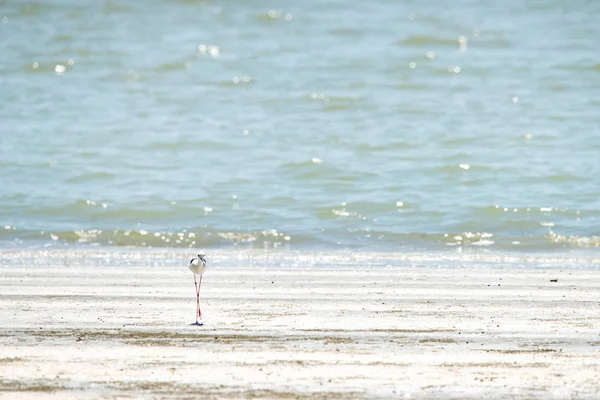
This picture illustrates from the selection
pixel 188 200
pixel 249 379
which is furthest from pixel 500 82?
pixel 249 379

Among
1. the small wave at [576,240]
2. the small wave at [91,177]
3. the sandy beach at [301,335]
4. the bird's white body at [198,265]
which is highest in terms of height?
the small wave at [91,177]

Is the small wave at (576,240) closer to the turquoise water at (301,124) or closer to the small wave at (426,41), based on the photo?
the turquoise water at (301,124)

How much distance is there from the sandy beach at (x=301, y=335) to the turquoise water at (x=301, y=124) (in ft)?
11.7

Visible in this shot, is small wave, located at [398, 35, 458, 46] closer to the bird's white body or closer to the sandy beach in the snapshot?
the sandy beach

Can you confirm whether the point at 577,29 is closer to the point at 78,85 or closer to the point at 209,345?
the point at 78,85

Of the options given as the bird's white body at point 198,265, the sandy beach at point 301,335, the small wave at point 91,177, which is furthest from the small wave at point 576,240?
the small wave at point 91,177

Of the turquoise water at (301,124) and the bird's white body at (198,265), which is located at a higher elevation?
the turquoise water at (301,124)

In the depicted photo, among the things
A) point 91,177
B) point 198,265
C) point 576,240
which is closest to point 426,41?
point 91,177

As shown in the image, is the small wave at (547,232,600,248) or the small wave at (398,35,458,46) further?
the small wave at (398,35,458,46)

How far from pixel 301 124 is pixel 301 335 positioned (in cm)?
1342

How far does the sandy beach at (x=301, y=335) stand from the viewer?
467 cm

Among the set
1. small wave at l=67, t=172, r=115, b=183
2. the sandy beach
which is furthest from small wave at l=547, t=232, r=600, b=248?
small wave at l=67, t=172, r=115, b=183

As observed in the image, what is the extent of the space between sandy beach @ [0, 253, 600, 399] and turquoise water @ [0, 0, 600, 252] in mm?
3574

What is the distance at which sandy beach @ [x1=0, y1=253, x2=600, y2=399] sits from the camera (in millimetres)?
4672
